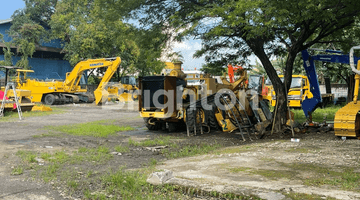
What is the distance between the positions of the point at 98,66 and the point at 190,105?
15.2 meters

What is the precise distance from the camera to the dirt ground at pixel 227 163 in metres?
5.55

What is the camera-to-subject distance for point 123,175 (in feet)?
21.3

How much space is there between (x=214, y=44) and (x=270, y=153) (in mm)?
7089

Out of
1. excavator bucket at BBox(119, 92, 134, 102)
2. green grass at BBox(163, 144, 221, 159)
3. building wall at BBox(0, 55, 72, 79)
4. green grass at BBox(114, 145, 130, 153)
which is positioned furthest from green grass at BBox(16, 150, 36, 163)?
Answer: building wall at BBox(0, 55, 72, 79)

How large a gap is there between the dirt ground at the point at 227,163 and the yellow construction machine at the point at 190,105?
0.81 meters

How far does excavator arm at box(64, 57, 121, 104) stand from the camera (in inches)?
1013

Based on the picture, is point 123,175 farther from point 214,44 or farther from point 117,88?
point 117,88

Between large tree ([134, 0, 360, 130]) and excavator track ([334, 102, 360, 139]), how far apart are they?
2.33m

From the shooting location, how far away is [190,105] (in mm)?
12594

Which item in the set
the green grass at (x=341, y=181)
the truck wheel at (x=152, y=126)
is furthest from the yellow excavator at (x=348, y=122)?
the truck wheel at (x=152, y=126)

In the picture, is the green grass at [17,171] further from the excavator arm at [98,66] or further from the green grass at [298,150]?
the excavator arm at [98,66]

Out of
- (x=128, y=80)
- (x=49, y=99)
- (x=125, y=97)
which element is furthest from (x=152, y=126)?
(x=128, y=80)

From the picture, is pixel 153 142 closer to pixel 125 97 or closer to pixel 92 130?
pixel 92 130

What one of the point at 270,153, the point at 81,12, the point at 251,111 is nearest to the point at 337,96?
the point at 251,111
